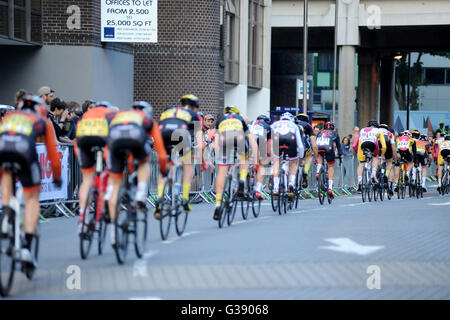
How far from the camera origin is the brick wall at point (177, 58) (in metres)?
34.7

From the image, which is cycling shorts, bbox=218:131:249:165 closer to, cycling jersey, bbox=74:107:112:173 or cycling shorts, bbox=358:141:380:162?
cycling jersey, bbox=74:107:112:173

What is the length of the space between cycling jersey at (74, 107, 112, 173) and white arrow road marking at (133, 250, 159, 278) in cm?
141

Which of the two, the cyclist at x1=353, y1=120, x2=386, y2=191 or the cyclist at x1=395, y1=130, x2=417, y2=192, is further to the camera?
the cyclist at x1=395, y1=130, x2=417, y2=192

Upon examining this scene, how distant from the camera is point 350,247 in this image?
12234 millimetres

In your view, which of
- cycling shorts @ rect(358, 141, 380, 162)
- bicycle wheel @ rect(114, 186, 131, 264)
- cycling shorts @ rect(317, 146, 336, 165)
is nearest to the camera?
bicycle wheel @ rect(114, 186, 131, 264)

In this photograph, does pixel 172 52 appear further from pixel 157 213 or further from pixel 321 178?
pixel 157 213

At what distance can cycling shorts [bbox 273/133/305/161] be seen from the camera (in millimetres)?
19172

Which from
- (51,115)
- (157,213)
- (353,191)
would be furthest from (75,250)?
(353,191)

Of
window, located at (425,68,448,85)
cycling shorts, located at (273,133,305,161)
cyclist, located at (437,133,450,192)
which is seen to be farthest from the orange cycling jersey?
window, located at (425,68,448,85)

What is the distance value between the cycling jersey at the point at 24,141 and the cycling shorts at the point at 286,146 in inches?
393

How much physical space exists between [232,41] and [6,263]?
1289 inches

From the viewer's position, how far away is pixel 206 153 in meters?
23.4

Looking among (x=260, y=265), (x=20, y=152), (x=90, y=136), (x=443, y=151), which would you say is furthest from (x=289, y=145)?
(x=443, y=151)

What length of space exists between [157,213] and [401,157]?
55.4ft
